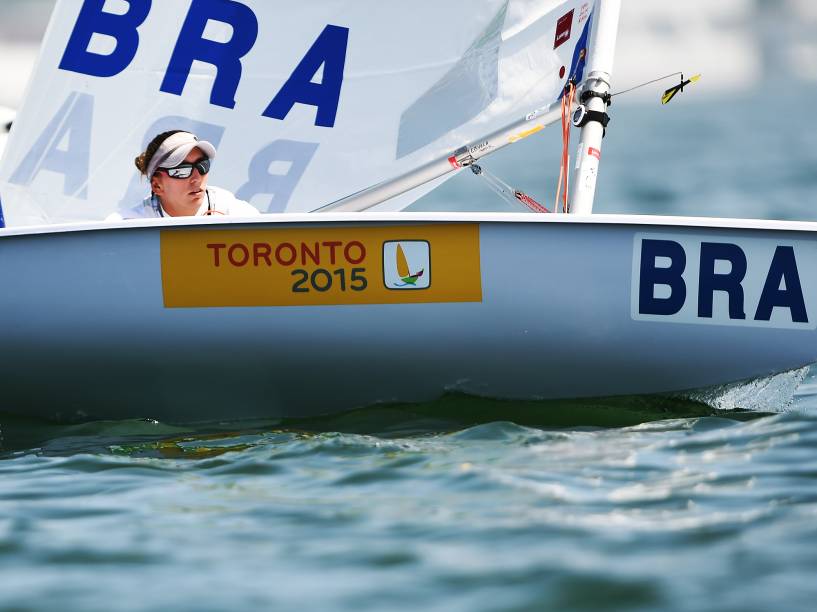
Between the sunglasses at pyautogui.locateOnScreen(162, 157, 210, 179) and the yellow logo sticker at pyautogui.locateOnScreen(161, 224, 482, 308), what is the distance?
540 mm

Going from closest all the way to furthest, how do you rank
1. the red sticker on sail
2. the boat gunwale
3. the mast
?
1. the boat gunwale
2. the mast
3. the red sticker on sail

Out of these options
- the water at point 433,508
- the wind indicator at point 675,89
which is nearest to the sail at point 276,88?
the wind indicator at point 675,89

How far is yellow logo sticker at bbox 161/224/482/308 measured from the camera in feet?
11.1

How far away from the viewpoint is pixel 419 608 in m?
2.12

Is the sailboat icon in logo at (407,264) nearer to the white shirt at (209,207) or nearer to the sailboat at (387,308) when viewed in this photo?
the sailboat at (387,308)

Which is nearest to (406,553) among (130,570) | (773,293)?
(130,570)

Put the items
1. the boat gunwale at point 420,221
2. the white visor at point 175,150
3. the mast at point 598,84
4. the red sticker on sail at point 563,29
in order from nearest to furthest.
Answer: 1. the boat gunwale at point 420,221
2. the white visor at point 175,150
3. the mast at point 598,84
4. the red sticker on sail at point 563,29

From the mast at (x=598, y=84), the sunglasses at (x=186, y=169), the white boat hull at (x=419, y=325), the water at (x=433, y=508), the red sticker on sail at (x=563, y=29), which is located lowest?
the water at (x=433, y=508)

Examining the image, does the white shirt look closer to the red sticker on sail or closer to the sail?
the sail

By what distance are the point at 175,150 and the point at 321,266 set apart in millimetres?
729

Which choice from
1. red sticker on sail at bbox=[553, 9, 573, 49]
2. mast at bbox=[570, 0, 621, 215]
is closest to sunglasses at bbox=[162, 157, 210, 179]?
mast at bbox=[570, 0, 621, 215]

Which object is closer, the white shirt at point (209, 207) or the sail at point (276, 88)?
the white shirt at point (209, 207)

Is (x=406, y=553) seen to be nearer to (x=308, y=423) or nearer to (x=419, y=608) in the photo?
(x=419, y=608)

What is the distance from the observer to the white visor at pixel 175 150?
152 inches
